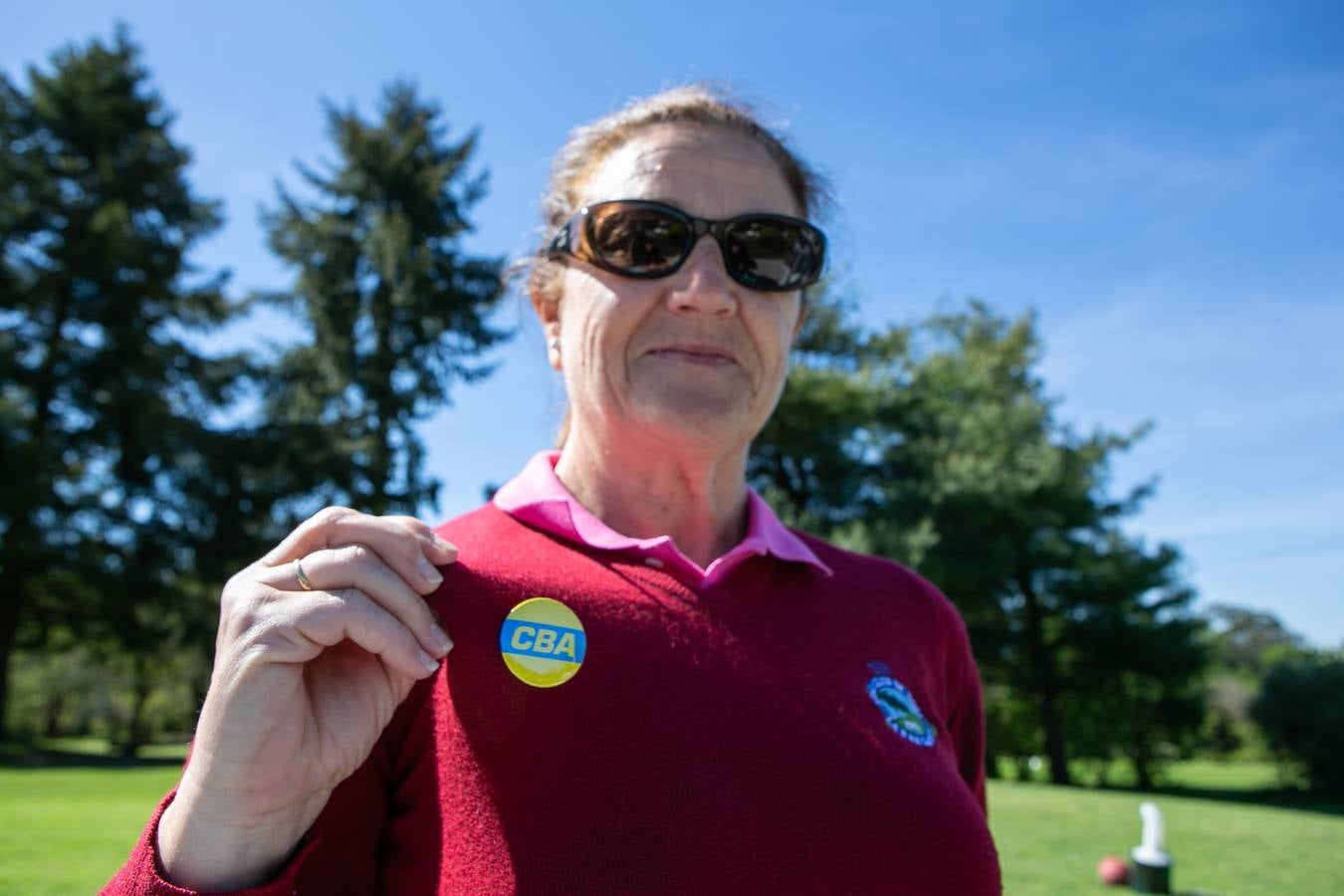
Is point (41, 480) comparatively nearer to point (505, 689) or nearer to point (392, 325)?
point (392, 325)

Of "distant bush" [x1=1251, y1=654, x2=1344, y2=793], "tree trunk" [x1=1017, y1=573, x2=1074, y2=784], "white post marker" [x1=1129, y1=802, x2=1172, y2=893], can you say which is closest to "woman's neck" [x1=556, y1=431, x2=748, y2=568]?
"white post marker" [x1=1129, y1=802, x2=1172, y2=893]

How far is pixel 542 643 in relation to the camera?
52.3 inches

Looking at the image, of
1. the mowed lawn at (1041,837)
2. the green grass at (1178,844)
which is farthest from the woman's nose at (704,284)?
the green grass at (1178,844)

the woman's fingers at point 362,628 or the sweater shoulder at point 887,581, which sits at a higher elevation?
the sweater shoulder at point 887,581

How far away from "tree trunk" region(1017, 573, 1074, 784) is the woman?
26.6 meters

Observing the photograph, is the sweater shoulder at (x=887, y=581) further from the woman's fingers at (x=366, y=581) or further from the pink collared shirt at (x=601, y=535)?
the woman's fingers at (x=366, y=581)

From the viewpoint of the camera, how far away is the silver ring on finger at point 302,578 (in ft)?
3.66

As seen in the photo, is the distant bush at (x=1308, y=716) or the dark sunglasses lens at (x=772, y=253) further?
the distant bush at (x=1308, y=716)

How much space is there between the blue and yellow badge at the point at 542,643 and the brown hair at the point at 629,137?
0.85 meters

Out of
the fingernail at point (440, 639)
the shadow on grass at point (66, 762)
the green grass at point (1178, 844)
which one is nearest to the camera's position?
the fingernail at point (440, 639)

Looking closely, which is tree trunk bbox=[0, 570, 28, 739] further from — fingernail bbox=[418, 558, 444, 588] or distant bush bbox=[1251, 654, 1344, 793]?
distant bush bbox=[1251, 654, 1344, 793]

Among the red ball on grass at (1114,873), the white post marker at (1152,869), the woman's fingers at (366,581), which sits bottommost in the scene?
the red ball on grass at (1114,873)

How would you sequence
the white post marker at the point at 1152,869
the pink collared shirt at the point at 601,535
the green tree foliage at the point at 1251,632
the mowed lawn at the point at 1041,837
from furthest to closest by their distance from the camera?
the green tree foliage at the point at 1251,632 < the white post marker at the point at 1152,869 < the mowed lawn at the point at 1041,837 < the pink collared shirt at the point at 601,535

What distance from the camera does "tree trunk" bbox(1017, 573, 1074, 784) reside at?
2550 centimetres
